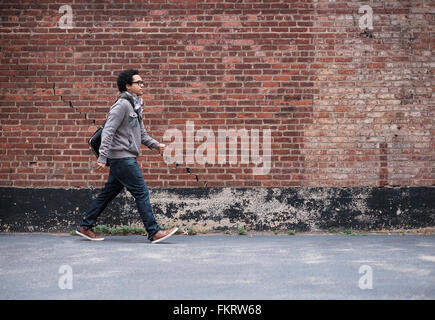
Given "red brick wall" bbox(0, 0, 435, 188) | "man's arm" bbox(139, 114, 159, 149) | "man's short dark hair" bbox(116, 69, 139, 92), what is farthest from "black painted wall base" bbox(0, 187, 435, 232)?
"man's short dark hair" bbox(116, 69, 139, 92)

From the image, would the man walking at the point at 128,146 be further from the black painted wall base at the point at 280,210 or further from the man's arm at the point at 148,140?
the black painted wall base at the point at 280,210

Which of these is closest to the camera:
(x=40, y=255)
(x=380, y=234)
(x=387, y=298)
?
(x=387, y=298)

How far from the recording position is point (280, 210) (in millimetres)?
6742

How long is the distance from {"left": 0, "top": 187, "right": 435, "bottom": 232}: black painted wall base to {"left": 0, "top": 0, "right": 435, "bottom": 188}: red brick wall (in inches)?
5.6

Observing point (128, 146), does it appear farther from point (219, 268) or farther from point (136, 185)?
point (219, 268)

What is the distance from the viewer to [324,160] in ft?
22.3

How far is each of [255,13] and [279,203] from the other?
8.66 ft

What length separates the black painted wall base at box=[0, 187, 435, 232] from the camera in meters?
6.73

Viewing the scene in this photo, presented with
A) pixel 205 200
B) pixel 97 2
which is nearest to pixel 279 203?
pixel 205 200

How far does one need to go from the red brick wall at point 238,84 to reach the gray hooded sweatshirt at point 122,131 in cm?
103

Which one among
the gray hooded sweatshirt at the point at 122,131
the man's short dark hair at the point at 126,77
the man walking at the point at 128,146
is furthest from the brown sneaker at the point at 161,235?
the man's short dark hair at the point at 126,77

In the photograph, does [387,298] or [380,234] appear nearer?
[387,298]

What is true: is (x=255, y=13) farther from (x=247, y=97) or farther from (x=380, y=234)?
(x=380, y=234)

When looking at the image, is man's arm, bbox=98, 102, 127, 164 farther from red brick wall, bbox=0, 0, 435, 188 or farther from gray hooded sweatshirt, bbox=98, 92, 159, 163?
red brick wall, bbox=0, 0, 435, 188
